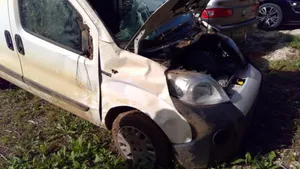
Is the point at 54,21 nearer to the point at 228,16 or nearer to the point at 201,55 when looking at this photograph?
the point at 201,55

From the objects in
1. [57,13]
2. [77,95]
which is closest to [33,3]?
[57,13]

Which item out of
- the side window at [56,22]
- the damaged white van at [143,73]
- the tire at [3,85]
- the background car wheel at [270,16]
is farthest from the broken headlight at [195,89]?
the background car wheel at [270,16]

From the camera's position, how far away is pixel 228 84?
10.6ft

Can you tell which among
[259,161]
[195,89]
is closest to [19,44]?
[195,89]

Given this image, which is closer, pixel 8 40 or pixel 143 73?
pixel 143 73

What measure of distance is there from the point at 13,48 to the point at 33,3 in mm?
570

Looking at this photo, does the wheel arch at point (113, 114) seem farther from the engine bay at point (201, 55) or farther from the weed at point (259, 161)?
the weed at point (259, 161)

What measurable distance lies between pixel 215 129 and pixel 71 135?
1.59m

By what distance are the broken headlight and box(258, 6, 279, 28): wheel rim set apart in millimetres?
4914

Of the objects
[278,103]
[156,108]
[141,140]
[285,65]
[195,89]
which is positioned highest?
[195,89]

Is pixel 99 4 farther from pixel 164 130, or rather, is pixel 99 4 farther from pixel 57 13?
→ pixel 164 130

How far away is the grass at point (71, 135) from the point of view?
3.24 meters

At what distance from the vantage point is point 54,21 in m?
3.46

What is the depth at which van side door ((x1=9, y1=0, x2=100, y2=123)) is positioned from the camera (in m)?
3.20
